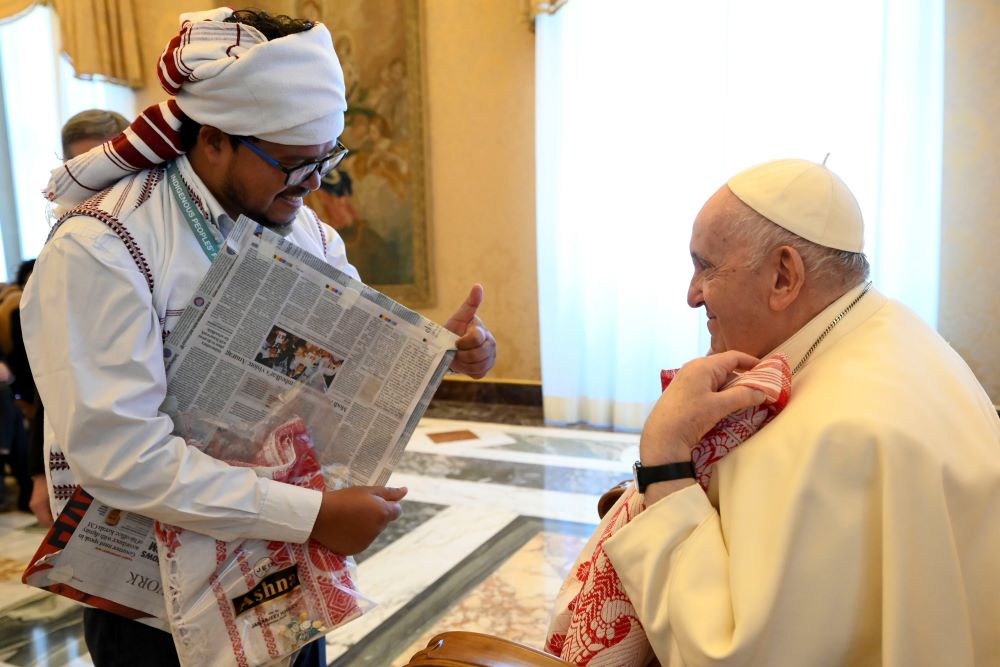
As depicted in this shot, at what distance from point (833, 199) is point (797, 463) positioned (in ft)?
1.66

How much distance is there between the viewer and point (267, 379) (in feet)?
4.08

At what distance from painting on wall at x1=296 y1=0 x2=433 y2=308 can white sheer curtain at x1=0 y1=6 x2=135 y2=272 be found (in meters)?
2.43

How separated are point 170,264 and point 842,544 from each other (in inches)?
43.3

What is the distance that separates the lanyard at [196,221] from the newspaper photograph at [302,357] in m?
0.04

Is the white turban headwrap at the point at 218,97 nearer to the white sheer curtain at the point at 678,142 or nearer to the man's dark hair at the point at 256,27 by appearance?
the man's dark hair at the point at 256,27

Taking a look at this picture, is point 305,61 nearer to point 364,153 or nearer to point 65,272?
point 65,272

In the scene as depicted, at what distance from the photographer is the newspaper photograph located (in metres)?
1.18

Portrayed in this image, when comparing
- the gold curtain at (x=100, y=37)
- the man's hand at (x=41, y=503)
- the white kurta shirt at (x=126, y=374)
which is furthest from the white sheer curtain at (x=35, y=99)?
the white kurta shirt at (x=126, y=374)

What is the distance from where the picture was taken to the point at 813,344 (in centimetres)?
132

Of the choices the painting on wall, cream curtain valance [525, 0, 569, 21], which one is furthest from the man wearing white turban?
the painting on wall

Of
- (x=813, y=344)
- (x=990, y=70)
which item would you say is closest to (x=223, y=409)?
(x=813, y=344)

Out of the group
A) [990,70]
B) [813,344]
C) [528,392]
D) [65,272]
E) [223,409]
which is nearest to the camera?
Answer: [65,272]

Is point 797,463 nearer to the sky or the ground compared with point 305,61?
nearer to the ground

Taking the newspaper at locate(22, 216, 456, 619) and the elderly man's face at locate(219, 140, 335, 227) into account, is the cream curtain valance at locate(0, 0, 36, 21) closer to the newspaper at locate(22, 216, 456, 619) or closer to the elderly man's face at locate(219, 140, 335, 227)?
the elderly man's face at locate(219, 140, 335, 227)
